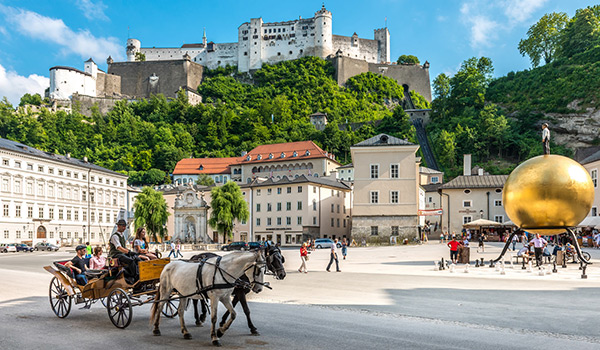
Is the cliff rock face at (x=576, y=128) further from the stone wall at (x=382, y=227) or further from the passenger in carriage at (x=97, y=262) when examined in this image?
the passenger in carriage at (x=97, y=262)

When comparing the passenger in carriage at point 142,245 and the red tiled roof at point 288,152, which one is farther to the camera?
Answer: the red tiled roof at point 288,152

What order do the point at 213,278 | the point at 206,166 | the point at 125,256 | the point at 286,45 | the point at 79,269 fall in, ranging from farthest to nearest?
the point at 286,45
the point at 206,166
the point at 79,269
the point at 125,256
the point at 213,278

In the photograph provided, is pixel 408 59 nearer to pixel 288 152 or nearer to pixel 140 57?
pixel 288 152

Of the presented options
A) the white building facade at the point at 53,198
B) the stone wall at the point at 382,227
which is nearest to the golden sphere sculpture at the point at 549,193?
the stone wall at the point at 382,227

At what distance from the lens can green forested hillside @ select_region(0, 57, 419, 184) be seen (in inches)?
4309

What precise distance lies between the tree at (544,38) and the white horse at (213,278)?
375 ft

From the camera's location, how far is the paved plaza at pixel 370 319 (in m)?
9.03

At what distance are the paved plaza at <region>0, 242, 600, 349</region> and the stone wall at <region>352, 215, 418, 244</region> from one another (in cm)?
3039

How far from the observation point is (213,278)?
371 inches

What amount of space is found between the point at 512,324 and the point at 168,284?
289 inches

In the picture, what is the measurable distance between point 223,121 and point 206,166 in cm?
2476

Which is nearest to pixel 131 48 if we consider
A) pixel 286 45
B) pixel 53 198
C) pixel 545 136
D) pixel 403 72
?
pixel 286 45

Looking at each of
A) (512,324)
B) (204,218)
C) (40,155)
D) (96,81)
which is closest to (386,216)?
(204,218)

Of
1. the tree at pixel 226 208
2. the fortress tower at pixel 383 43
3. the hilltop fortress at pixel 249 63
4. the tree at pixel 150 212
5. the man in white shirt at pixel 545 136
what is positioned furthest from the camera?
the fortress tower at pixel 383 43
